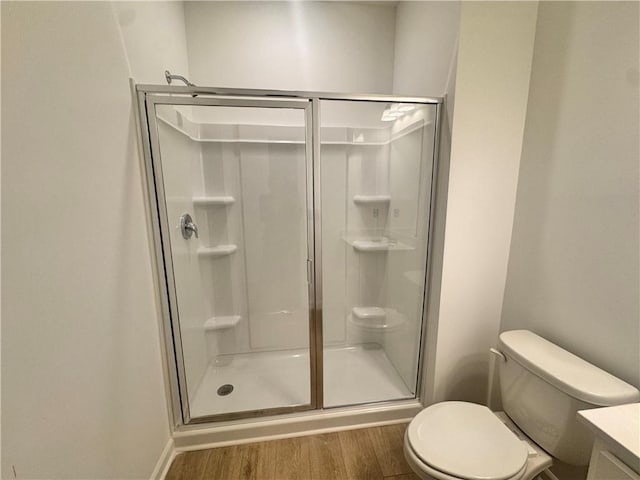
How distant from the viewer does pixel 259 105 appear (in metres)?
1.32

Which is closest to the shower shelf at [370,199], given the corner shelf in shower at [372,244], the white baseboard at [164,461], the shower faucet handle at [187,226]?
the corner shelf in shower at [372,244]

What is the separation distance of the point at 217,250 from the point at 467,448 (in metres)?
1.78

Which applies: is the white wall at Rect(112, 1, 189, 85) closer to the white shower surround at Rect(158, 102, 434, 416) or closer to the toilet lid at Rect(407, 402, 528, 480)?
the white shower surround at Rect(158, 102, 434, 416)

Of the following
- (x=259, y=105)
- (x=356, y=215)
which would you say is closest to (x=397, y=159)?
(x=356, y=215)

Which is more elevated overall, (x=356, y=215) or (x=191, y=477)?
(x=356, y=215)

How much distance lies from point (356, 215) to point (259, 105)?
3.72 ft

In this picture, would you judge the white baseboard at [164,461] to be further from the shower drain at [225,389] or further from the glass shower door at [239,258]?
the shower drain at [225,389]

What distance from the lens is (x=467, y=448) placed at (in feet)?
3.21

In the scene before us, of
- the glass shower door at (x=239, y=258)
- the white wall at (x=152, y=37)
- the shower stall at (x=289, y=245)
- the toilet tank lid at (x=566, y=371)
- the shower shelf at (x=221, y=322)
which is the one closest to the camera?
the toilet tank lid at (x=566, y=371)

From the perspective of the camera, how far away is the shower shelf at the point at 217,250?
1948 millimetres

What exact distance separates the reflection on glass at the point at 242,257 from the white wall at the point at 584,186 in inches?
47.6

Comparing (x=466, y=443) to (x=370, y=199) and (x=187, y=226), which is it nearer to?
(x=370, y=199)

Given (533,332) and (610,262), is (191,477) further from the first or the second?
(610,262)

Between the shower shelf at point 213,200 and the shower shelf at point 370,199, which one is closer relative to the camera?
the shower shelf at point 213,200
